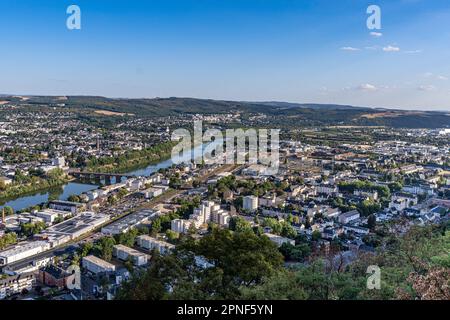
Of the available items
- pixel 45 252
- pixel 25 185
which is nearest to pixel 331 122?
pixel 25 185

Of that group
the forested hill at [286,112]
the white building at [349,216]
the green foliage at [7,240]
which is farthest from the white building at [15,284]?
the forested hill at [286,112]

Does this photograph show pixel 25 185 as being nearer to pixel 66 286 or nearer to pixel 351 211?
pixel 66 286

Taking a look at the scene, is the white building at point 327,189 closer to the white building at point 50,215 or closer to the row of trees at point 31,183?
the white building at point 50,215
